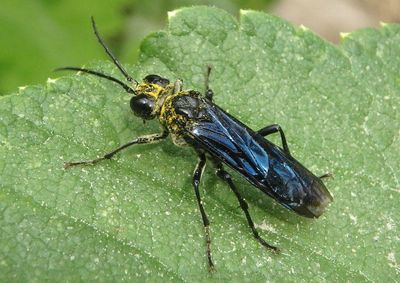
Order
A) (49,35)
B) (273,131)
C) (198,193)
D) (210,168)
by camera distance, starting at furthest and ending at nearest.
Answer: (49,35) < (210,168) < (273,131) < (198,193)

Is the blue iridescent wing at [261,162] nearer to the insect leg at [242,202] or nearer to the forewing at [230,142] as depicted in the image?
the forewing at [230,142]

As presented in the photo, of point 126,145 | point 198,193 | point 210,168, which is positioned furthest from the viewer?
point 210,168

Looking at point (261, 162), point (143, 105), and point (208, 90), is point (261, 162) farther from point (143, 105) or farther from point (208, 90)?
point (143, 105)

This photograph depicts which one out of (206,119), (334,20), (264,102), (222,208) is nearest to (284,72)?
(264,102)

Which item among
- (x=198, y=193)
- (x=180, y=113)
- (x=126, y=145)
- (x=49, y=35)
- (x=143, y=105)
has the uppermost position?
(x=49, y=35)

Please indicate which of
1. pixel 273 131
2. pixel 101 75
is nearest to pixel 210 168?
pixel 273 131

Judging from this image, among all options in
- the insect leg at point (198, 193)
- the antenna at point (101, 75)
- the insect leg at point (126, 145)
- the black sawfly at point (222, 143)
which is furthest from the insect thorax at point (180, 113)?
the antenna at point (101, 75)
